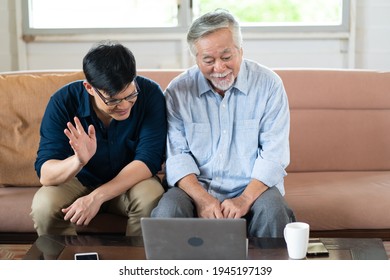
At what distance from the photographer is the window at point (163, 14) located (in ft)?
13.0

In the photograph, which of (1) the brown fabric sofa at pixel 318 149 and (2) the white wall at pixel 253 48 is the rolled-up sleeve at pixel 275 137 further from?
(2) the white wall at pixel 253 48

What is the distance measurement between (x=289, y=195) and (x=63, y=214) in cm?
86

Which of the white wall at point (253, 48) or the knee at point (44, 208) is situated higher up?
the white wall at point (253, 48)

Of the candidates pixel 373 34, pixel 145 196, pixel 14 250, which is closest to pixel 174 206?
pixel 145 196

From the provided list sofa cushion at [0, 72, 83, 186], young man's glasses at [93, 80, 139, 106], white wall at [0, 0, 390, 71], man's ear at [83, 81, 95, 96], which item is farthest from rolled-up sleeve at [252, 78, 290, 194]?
white wall at [0, 0, 390, 71]

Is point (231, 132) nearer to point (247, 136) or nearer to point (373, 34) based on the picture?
point (247, 136)

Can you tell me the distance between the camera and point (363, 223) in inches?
98.0

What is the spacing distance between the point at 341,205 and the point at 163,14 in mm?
1963

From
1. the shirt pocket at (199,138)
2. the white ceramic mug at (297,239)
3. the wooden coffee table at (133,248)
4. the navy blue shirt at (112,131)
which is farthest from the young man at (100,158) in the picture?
the white ceramic mug at (297,239)

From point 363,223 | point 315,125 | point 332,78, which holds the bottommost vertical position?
point 363,223

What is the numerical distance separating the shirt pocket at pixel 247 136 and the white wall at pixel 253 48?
63.2 inches
